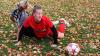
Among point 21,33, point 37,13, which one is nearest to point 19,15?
point 21,33

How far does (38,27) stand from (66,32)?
5.76ft

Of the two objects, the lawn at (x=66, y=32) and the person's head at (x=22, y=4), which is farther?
the person's head at (x=22, y=4)

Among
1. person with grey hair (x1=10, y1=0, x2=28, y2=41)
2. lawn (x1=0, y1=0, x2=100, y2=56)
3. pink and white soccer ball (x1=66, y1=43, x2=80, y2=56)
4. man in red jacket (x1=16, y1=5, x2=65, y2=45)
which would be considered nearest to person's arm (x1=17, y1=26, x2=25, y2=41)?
man in red jacket (x1=16, y1=5, x2=65, y2=45)

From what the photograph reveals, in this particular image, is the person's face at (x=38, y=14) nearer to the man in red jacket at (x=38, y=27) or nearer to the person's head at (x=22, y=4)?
the man in red jacket at (x=38, y=27)

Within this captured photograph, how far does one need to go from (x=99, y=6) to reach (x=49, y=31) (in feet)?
24.7

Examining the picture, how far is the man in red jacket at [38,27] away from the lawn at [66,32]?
0.75 ft

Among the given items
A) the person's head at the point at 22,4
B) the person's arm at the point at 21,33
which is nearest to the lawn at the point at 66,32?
the person's arm at the point at 21,33

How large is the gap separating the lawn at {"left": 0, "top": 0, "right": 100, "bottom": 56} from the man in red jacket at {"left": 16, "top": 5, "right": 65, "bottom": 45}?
0.75ft

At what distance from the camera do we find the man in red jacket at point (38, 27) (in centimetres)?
763

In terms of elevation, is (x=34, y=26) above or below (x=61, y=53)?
above

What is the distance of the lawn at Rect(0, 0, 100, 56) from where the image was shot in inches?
296

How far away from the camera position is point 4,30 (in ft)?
30.8

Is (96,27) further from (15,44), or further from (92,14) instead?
(15,44)

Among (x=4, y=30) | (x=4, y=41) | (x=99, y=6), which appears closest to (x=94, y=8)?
(x=99, y=6)
